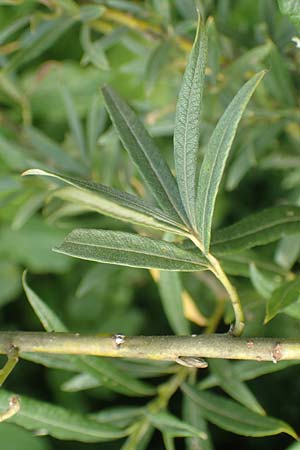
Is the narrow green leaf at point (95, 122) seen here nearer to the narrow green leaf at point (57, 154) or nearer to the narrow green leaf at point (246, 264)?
the narrow green leaf at point (57, 154)

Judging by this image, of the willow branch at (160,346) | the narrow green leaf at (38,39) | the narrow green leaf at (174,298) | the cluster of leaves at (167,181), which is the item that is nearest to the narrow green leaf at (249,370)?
the cluster of leaves at (167,181)

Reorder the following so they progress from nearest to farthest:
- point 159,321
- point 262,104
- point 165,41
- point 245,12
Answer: point 165,41 → point 262,104 → point 245,12 → point 159,321

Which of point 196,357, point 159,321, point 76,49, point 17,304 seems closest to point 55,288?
point 17,304

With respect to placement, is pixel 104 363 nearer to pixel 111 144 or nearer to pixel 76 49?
pixel 111 144

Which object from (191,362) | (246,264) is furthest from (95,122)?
(191,362)

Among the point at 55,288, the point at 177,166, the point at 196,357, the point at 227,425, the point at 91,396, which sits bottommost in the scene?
the point at 91,396

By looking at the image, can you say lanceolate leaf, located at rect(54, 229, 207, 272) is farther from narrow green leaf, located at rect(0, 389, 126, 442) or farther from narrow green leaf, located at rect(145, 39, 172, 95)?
narrow green leaf, located at rect(145, 39, 172, 95)

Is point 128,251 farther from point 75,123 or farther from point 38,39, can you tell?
point 75,123

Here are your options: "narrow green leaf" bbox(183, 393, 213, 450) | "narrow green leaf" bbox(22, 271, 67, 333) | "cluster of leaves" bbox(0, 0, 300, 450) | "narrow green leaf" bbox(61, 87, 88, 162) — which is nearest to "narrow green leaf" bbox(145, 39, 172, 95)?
"cluster of leaves" bbox(0, 0, 300, 450)
